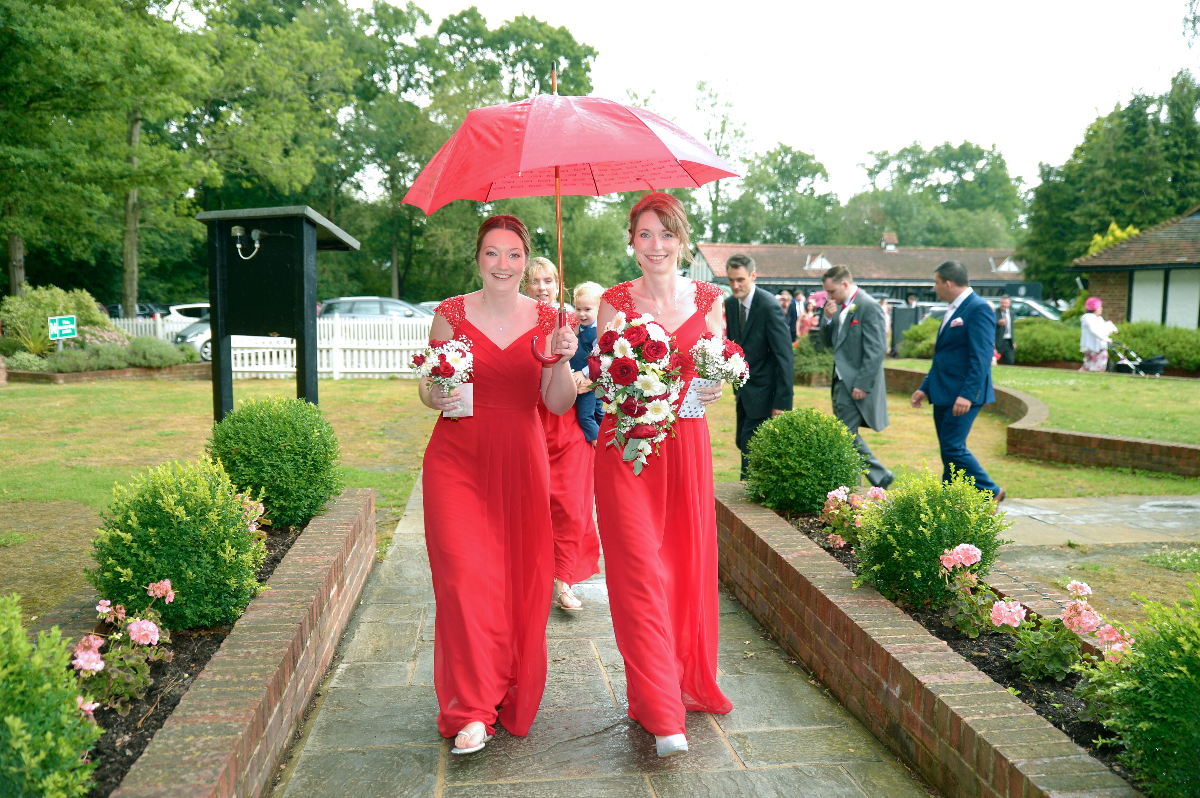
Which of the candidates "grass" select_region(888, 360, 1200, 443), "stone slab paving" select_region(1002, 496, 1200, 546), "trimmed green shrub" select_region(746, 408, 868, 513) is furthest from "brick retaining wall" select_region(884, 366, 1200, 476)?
"trimmed green shrub" select_region(746, 408, 868, 513)

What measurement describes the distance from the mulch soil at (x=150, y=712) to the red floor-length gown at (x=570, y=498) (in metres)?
2.12

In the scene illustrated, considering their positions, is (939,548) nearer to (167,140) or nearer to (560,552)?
Answer: (560,552)

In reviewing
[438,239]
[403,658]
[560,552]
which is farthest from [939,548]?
[438,239]

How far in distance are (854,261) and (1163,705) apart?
61.8m

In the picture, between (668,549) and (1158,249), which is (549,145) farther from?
(1158,249)

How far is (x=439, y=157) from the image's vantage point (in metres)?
3.95

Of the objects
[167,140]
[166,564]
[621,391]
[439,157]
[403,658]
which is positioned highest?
[167,140]

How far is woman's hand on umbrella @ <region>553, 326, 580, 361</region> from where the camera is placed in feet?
11.8

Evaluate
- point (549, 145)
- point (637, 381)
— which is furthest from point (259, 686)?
point (549, 145)

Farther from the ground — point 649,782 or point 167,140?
point 167,140

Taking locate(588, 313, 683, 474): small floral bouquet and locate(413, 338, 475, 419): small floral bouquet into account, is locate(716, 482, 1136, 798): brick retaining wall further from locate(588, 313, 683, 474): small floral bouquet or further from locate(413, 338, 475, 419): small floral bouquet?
locate(413, 338, 475, 419): small floral bouquet

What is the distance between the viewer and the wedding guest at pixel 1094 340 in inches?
773

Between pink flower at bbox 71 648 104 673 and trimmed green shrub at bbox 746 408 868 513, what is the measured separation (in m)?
3.72

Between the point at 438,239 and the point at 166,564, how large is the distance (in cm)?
3889
